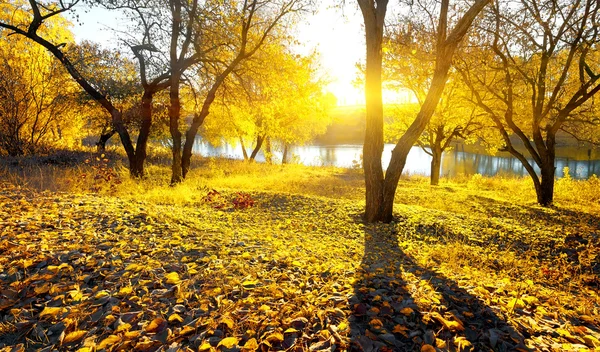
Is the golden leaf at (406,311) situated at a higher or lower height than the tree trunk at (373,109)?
lower

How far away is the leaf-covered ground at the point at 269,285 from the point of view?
251 cm

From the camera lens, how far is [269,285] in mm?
3352

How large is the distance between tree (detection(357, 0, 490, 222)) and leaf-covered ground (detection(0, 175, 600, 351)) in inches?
39.1

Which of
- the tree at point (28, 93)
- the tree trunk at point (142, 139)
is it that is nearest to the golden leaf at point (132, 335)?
the tree trunk at point (142, 139)

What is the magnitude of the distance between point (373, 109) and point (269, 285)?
493 cm

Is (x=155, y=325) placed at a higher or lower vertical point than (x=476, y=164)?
lower

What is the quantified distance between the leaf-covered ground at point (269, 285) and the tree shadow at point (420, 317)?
1 centimetres

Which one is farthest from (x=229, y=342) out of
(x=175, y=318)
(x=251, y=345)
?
(x=175, y=318)

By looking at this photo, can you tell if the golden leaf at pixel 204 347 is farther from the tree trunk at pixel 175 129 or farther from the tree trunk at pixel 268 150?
the tree trunk at pixel 268 150

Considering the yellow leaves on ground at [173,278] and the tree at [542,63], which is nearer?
the yellow leaves on ground at [173,278]

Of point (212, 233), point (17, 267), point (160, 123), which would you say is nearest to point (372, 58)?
point (212, 233)

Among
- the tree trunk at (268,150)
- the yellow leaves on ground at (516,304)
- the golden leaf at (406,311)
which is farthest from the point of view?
the tree trunk at (268,150)

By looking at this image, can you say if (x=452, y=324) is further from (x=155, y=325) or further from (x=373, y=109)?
(x=373, y=109)

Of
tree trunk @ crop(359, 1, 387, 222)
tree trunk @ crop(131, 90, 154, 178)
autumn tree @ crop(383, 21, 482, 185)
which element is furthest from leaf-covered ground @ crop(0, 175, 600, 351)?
autumn tree @ crop(383, 21, 482, 185)
